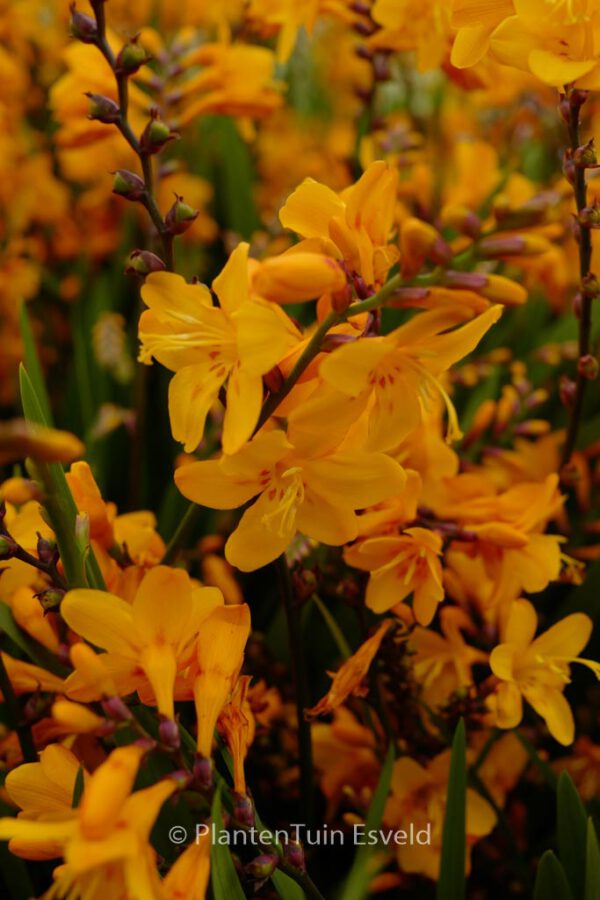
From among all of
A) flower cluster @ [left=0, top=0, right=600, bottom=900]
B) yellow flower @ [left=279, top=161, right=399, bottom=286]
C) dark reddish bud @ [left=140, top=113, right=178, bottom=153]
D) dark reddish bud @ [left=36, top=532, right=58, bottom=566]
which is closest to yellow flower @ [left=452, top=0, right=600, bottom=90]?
flower cluster @ [left=0, top=0, right=600, bottom=900]

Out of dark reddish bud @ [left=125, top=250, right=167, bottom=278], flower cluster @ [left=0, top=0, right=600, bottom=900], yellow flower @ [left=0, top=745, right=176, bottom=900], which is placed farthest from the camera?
dark reddish bud @ [left=125, top=250, right=167, bottom=278]

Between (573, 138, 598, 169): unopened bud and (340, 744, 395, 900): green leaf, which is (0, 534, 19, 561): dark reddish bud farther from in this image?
(573, 138, 598, 169): unopened bud

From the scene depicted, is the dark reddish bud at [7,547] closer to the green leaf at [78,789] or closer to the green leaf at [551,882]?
the green leaf at [78,789]

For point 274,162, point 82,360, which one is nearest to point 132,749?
point 82,360

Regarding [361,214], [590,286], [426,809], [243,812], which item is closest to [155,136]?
[361,214]

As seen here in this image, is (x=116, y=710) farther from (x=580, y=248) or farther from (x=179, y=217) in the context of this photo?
(x=580, y=248)
